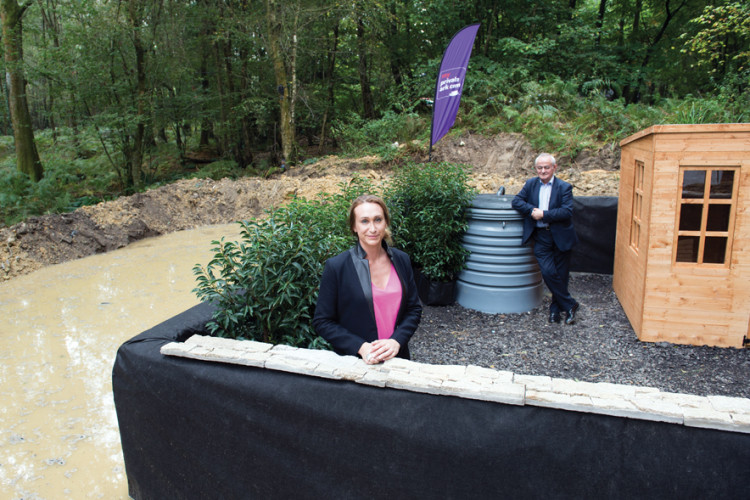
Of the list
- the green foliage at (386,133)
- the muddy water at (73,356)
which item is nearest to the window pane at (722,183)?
the muddy water at (73,356)

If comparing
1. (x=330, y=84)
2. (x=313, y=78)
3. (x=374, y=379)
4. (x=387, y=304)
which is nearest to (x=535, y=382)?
(x=374, y=379)

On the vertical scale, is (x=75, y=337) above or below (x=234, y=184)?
below

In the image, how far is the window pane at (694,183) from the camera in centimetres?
432

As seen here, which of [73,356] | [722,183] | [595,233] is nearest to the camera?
[722,183]

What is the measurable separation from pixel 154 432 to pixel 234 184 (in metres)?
11.6

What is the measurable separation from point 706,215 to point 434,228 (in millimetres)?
2601

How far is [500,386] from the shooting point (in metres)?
1.83

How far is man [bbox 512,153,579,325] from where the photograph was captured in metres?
5.12

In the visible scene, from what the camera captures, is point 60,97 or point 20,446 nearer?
point 20,446

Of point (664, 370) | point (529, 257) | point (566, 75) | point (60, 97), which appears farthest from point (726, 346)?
point (60, 97)

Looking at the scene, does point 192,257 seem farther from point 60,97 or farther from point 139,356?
point 60,97

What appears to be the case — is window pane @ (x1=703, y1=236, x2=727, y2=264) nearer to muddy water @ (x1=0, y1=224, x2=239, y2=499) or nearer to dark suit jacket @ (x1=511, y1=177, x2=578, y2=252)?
dark suit jacket @ (x1=511, y1=177, x2=578, y2=252)

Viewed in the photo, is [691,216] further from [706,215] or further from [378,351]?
[378,351]

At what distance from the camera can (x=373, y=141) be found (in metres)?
14.5
